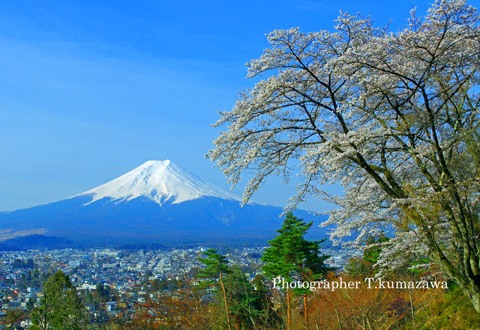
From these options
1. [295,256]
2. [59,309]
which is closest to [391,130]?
[59,309]

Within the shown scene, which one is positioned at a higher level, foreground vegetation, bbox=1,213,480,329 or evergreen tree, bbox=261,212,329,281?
evergreen tree, bbox=261,212,329,281

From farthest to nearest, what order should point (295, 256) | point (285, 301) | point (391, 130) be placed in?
point (295, 256)
point (285, 301)
point (391, 130)

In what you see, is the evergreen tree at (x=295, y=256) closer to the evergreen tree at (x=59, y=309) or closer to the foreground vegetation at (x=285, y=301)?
the foreground vegetation at (x=285, y=301)

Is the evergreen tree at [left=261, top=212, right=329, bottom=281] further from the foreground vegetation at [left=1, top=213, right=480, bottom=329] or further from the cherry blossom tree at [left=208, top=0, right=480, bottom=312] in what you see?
the cherry blossom tree at [left=208, top=0, right=480, bottom=312]

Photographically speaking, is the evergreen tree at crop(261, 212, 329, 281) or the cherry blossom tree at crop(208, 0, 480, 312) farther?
the evergreen tree at crop(261, 212, 329, 281)

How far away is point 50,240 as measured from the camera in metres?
122

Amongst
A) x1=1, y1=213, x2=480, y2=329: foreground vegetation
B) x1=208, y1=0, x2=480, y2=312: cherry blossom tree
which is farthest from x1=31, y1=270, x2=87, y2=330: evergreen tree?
x1=208, y1=0, x2=480, y2=312: cherry blossom tree

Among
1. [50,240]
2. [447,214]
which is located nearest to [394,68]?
[447,214]

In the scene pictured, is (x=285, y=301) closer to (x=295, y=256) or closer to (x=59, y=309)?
(x=59, y=309)

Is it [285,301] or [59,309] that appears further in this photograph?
[59,309]

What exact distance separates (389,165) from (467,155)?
3.60ft

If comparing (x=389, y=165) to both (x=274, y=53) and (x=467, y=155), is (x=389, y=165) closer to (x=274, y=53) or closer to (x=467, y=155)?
(x=467, y=155)

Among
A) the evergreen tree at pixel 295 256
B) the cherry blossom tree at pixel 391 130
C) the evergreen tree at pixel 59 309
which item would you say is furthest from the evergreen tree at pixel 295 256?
the cherry blossom tree at pixel 391 130

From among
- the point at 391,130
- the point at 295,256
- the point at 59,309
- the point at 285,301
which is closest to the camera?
the point at 391,130
